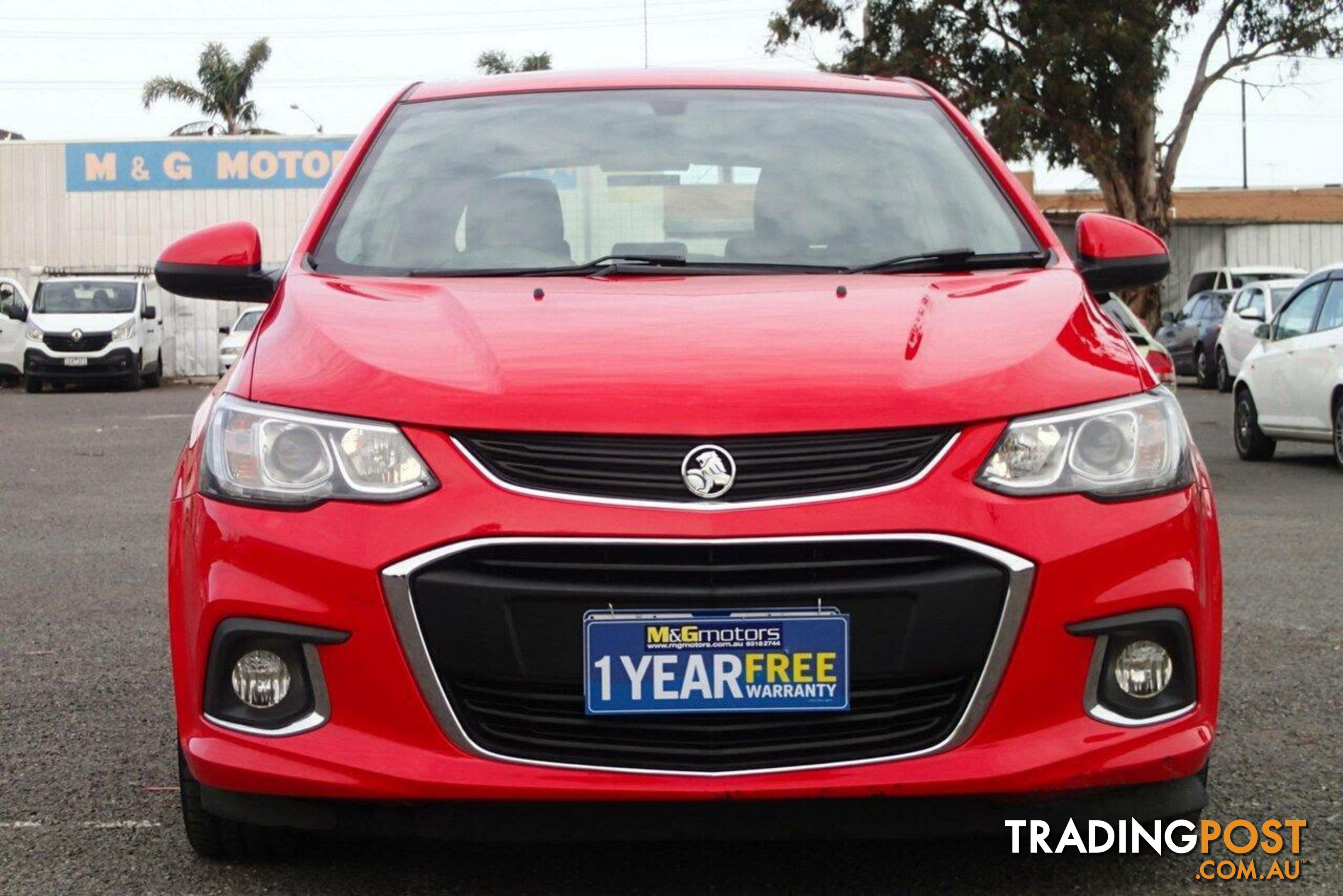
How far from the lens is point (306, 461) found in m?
3.30

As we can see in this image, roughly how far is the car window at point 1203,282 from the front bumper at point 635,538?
34522 mm

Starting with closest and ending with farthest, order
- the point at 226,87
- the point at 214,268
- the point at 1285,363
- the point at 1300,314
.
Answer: the point at 214,268, the point at 1285,363, the point at 1300,314, the point at 226,87

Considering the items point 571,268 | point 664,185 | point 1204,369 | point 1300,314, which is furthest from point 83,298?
point 571,268

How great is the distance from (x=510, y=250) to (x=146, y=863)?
145 cm

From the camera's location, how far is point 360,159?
15.1 ft

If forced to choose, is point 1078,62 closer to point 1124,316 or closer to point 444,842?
point 1124,316

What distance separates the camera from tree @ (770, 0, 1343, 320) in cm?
3531

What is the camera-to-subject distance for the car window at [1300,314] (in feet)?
49.0

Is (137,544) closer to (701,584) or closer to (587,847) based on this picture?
(587,847)

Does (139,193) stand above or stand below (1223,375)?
above

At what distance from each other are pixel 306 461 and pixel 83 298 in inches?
1214

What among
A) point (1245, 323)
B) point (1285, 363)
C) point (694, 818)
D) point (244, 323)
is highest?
point (244, 323)

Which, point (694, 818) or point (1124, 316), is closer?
point (694, 818)

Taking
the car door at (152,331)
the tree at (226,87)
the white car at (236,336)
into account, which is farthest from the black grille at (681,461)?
the tree at (226,87)
